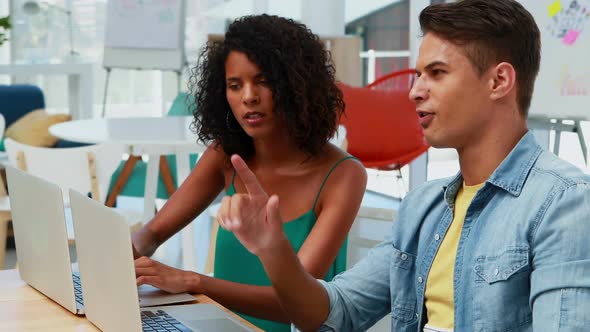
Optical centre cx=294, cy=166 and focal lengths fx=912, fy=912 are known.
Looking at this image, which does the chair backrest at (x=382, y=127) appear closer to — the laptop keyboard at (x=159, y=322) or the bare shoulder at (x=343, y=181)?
the bare shoulder at (x=343, y=181)

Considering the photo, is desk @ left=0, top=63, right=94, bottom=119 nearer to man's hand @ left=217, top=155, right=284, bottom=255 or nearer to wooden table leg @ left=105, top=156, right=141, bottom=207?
wooden table leg @ left=105, top=156, right=141, bottom=207

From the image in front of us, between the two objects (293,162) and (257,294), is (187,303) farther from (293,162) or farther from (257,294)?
(293,162)

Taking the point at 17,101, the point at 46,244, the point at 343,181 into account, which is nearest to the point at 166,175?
the point at 17,101

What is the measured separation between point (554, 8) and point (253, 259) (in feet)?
7.76

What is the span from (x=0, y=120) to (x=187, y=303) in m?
4.61

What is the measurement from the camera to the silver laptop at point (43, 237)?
155cm

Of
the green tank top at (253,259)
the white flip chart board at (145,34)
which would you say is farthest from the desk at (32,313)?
the white flip chart board at (145,34)

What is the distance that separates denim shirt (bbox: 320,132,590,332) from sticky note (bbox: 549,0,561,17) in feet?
8.60

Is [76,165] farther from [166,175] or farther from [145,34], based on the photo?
[145,34]

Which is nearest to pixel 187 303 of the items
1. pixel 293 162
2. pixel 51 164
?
pixel 293 162

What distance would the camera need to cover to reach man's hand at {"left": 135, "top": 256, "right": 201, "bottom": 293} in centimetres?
171

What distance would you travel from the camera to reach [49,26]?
8227 millimetres

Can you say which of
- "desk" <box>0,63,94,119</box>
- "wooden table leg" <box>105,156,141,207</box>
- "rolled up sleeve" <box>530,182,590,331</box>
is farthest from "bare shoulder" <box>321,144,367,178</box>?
"desk" <box>0,63,94,119</box>

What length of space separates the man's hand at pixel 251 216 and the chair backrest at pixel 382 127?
3793 mm
